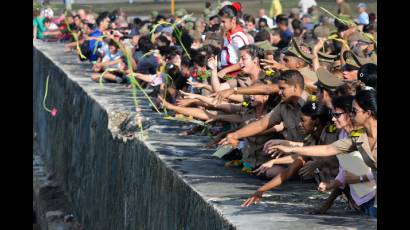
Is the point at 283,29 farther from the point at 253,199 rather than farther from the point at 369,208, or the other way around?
the point at 369,208

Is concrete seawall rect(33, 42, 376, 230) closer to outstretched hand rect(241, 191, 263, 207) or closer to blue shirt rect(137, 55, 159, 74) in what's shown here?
outstretched hand rect(241, 191, 263, 207)

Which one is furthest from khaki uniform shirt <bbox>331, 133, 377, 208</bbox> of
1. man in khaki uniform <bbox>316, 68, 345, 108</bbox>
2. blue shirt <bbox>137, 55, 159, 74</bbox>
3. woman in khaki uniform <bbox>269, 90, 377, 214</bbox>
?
blue shirt <bbox>137, 55, 159, 74</bbox>

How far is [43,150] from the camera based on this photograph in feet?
73.9

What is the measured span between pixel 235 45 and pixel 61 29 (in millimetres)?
17235

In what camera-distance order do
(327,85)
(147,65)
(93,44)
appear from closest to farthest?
(327,85) < (147,65) < (93,44)

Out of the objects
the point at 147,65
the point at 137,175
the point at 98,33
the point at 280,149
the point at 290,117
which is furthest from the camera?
the point at 98,33

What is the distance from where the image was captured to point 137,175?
11.3 m

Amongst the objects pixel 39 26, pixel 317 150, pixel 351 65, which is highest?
pixel 351 65

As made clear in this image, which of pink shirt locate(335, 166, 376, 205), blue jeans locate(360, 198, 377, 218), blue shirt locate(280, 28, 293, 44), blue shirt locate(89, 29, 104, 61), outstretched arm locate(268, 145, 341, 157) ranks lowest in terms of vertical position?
blue shirt locate(89, 29, 104, 61)

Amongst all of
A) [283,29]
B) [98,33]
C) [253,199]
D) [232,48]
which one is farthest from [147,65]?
[253,199]

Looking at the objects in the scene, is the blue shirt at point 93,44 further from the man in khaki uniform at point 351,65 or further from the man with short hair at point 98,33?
the man in khaki uniform at point 351,65

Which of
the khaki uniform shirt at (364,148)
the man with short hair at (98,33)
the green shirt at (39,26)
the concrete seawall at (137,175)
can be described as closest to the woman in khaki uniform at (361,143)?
the khaki uniform shirt at (364,148)

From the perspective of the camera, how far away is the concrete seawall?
7652mm

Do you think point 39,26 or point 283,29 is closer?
point 283,29
